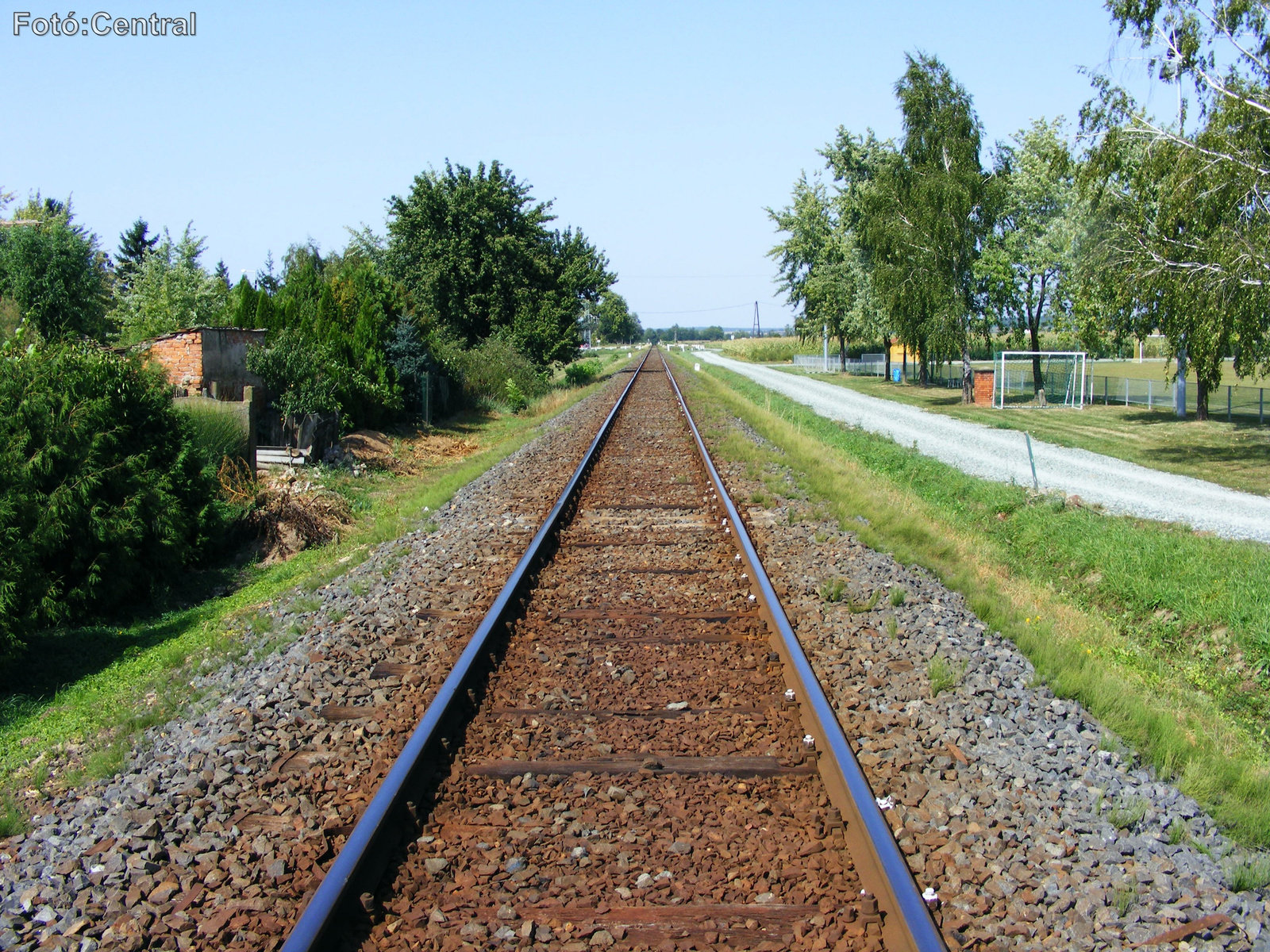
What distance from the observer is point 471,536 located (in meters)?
9.49

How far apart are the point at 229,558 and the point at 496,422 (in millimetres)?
15397

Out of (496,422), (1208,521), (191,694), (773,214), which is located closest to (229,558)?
(191,694)

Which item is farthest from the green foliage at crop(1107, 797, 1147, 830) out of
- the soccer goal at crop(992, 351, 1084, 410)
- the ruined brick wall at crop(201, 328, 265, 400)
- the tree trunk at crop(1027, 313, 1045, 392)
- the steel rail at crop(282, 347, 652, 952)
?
the tree trunk at crop(1027, 313, 1045, 392)

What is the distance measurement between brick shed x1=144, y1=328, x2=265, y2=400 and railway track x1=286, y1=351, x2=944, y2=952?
9.88 metres

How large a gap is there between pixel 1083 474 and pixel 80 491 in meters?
15.3

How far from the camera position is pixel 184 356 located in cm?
1452

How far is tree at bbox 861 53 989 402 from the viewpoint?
→ 32.4m

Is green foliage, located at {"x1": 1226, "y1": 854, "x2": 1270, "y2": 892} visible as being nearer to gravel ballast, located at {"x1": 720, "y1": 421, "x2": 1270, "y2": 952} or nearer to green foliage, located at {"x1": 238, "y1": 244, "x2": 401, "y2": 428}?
gravel ballast, located at {"x1": 720, "y1": 421, "x2": 1270, "y2": 952}

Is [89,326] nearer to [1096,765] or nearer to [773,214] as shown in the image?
[1096,765]

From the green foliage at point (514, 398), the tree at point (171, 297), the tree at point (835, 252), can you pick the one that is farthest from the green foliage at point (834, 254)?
the tree at point (171, 297)

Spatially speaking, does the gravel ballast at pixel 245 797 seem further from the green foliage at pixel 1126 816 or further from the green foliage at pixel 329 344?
the green foliage at pixel 329 344

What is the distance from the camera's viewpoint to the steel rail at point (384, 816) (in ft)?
10.0

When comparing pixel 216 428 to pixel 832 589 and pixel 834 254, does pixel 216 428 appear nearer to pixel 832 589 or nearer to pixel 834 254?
pixel 832 589

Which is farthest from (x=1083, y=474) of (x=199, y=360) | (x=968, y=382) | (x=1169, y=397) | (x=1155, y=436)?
(x=1169, y=397)
